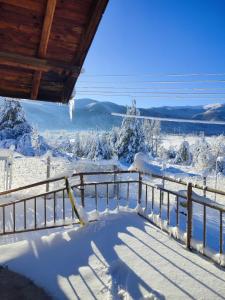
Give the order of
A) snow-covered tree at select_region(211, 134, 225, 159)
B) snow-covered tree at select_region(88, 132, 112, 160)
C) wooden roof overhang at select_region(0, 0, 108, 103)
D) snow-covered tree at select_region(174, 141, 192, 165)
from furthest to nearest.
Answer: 1. snow-covered tree at select_region(174, 141, 192, 165)
2. snow-covered tree at select_region(211, 134, 225, 159)
3. snow-covered tree at select_region(88, 132, 112, 160)
4. wooden roof overhang at select_region(0, 0, 108, 103)

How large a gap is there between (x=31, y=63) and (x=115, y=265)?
2353mm

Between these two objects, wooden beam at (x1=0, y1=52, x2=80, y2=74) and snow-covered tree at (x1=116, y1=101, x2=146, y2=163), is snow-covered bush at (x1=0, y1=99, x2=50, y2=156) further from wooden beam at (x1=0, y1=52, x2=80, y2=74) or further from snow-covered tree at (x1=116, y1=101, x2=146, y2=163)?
wooden beam at (x1=0, y1=52, x2=80, y2=74)

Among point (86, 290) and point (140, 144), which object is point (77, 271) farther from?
point (140, 144)

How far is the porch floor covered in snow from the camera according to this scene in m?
2.65

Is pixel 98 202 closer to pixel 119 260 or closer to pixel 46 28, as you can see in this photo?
pixel 119 260

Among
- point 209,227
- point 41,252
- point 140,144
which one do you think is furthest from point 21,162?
point 140,144

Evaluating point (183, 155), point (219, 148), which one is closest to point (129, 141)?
point (183, 155)

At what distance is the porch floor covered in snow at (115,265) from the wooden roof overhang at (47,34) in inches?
85.1

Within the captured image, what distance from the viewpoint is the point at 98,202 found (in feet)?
29.6

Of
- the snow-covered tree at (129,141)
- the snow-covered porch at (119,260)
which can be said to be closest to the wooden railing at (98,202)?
the snow-covered porch at (119,260)

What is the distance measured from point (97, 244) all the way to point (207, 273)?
1.47 m

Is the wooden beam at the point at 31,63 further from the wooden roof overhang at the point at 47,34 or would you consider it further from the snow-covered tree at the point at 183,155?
the snow-covered tree at the point at 183,155

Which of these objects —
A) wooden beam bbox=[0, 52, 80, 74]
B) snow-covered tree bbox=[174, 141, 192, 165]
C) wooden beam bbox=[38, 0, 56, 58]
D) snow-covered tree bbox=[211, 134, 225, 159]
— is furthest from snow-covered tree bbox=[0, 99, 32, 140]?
snow-covered tree bbox=[174, 141, 192, 165]

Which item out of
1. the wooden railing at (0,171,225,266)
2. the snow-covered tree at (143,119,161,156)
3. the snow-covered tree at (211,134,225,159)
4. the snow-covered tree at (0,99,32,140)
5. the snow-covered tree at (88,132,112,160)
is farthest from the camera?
the snow-covered tree at (143,119,161,156)
